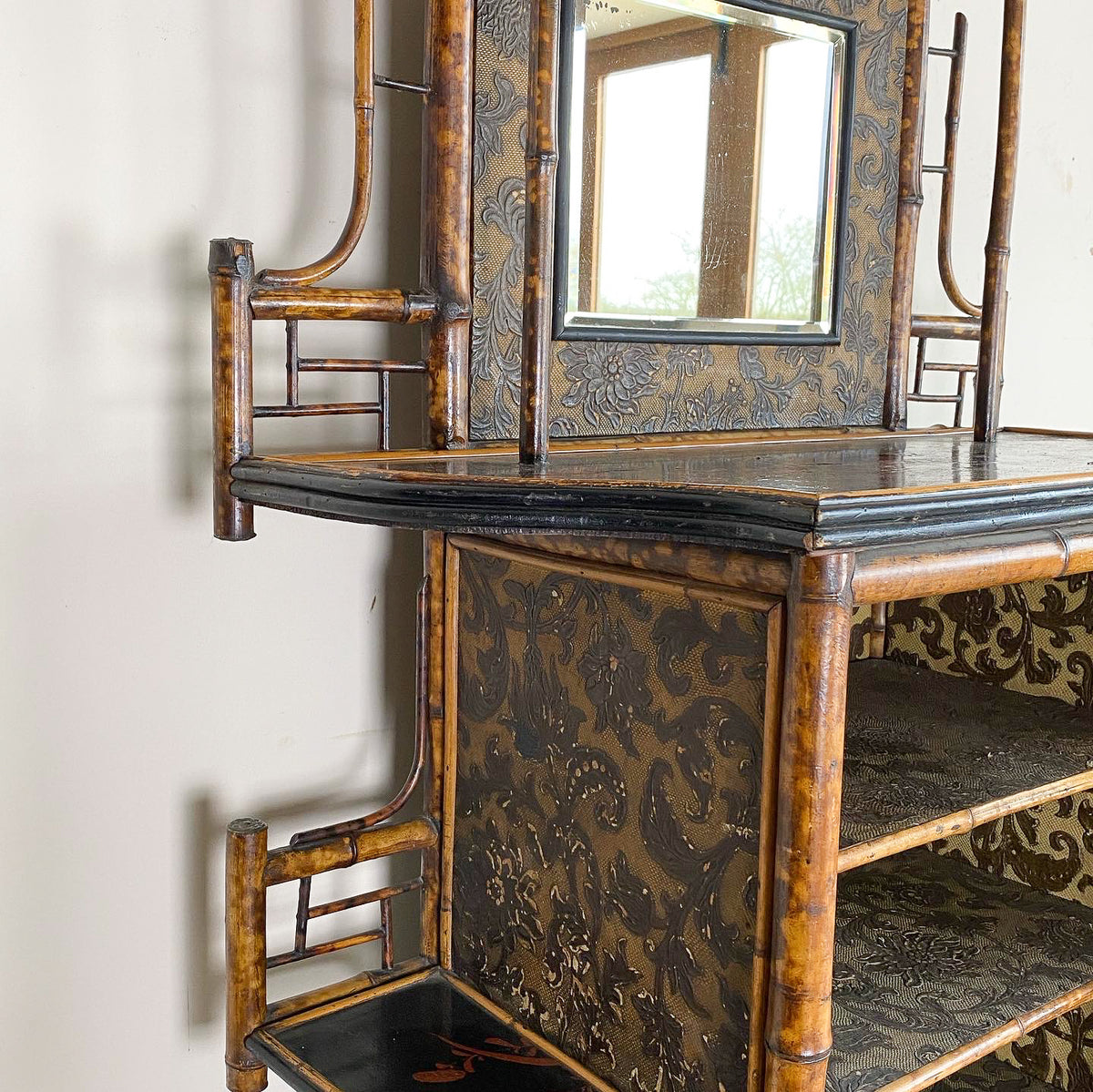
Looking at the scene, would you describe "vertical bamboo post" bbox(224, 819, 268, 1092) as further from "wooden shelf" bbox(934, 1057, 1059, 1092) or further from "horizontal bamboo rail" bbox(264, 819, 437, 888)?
"wooden shelf" bbox(934, 1057, 1059, 1092)

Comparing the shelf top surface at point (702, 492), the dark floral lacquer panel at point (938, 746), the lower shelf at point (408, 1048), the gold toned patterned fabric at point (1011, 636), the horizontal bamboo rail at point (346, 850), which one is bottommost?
the lower shelf at point (408, 1048)

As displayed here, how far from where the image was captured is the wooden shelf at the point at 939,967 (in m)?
0.96

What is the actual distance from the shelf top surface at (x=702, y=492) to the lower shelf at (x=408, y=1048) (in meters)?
0.47

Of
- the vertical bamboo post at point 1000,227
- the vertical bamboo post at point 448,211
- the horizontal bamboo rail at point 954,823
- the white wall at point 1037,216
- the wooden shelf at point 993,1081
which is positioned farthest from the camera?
the white wall at point 1037,216

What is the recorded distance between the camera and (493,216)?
3.63 feet

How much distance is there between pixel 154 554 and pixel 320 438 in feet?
0.61

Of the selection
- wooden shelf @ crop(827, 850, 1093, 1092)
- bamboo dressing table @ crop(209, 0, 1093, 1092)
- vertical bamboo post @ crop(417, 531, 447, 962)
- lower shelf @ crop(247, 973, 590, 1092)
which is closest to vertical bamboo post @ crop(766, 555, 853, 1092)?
bamboo dressing table @ crop(209, 0, 1093, 1092)

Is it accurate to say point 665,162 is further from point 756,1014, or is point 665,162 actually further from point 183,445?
point 756,1014

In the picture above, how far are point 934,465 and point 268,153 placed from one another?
24.9 inches

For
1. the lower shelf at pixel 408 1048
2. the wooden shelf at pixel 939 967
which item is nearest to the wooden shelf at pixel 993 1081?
the wooden shelf at pixel 939 967

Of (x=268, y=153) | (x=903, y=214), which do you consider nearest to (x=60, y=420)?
(x=268, y=153)

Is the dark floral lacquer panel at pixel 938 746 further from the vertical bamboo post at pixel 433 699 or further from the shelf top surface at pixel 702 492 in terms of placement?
the vertical bamboo post at pixel 433 699

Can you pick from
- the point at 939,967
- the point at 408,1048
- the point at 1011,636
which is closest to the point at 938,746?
the point at 939,967

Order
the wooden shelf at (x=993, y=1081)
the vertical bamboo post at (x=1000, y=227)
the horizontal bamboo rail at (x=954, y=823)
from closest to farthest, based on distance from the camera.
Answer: the horizontal bamboo rail at (x=954, y=823), the vertical bamboo post at (x=1000, y=227), the wooden shelf at (x=993, y=1081)
